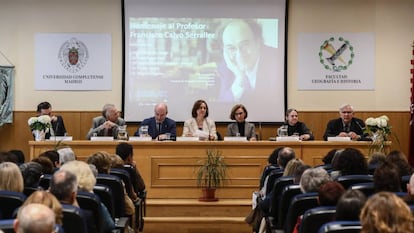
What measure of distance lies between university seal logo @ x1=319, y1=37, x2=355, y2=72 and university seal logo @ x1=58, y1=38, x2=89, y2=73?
3.72 m

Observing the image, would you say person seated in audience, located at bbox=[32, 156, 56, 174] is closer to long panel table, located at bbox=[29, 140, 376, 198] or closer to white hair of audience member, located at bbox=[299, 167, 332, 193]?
white hair of audience member, located at bbox=[299, 167, 332, 193]

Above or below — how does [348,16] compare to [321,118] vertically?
above

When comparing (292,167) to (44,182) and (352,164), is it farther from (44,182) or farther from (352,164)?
(44,182)

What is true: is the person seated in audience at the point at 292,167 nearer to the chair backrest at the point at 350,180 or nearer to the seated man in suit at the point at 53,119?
the chair backrest at the point at 350,180

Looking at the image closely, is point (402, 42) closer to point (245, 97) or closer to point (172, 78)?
point (245, 97)

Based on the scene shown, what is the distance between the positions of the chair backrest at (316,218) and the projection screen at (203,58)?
6533mm

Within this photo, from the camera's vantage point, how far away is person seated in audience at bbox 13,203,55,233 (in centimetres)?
245

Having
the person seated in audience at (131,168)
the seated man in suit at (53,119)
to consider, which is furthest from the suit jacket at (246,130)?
the seated man in suit at (53,119)

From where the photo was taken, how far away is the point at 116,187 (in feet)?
15.8

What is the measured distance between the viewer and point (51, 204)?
2.90 metres

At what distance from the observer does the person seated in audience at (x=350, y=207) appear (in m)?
2.89

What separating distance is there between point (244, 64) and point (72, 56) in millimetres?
2660

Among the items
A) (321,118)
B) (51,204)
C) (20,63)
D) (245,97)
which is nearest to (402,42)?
(321,118)

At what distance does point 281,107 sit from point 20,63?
410 centimetres
